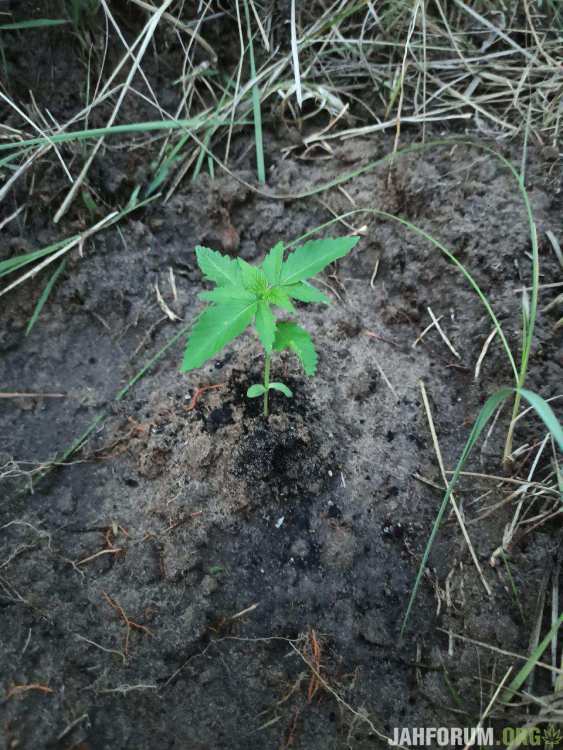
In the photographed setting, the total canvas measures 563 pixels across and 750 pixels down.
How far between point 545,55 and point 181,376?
5.99 feet

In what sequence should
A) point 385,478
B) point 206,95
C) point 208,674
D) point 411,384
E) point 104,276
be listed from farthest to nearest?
point 206,95 → point 104,276 → point 411,384 → point 385,478 → point 208,674

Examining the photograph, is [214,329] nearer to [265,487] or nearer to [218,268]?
[218,268]

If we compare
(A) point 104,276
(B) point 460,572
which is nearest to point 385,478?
(B) point 460,572

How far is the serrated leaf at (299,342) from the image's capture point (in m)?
1.34

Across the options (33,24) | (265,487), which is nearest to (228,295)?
(265,487)

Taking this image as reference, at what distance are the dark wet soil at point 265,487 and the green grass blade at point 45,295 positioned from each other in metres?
0.03

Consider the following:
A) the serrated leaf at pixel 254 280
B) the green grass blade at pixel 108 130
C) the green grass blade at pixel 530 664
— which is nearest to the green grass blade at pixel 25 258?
the green grass blade at pixel 108 130

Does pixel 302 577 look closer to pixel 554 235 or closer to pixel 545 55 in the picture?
pixel 554 235

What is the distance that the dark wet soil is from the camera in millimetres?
1301

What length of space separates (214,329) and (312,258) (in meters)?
0.32

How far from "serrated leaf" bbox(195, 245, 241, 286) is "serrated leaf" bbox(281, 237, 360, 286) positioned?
0.43ft

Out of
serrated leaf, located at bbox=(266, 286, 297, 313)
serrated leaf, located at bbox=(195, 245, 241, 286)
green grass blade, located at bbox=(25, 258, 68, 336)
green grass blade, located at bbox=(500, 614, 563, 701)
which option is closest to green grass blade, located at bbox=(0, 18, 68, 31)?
green grass blade, located at bbox=(25, 258, 68, 336)

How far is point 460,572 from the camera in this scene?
1.41m

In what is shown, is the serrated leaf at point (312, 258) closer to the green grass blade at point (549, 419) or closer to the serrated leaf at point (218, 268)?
the serrated leaf at point (218, 268)
